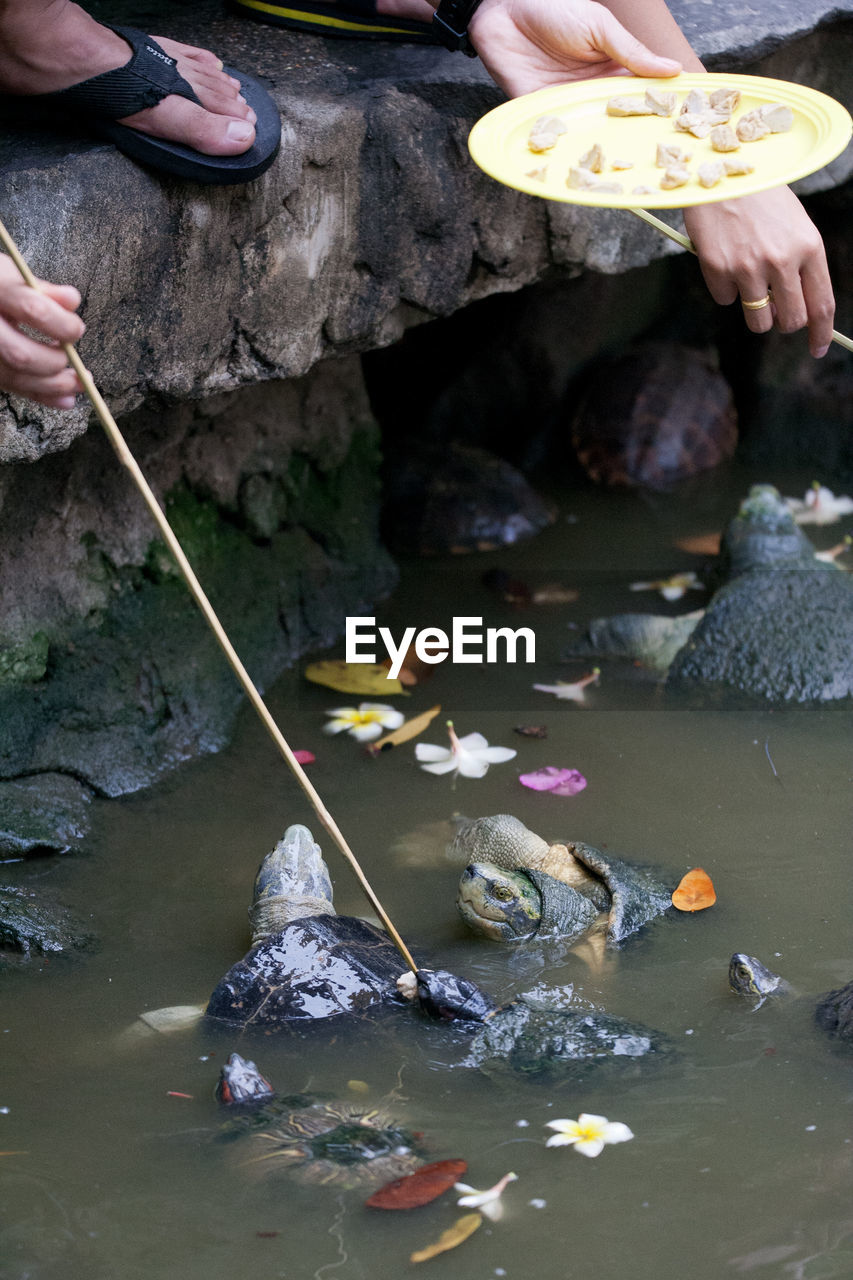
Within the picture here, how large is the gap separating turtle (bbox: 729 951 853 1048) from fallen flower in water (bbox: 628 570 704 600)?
5.70 feet

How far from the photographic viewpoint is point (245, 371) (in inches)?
112

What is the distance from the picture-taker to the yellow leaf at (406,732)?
3.02 metres

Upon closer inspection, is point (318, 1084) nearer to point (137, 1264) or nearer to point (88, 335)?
point (137, 1264)

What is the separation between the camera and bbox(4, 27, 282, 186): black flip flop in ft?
7.50

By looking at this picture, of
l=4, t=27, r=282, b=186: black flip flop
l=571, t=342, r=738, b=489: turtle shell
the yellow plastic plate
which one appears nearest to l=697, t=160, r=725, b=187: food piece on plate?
the yellow plastic plate

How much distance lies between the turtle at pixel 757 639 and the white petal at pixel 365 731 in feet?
2.18

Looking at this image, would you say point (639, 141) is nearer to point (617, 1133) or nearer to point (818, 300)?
point (818, 300)

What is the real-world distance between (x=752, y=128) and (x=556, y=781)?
4.82ft

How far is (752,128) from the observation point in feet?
6.88

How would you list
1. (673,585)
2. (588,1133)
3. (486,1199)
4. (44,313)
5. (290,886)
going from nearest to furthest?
(44,313)
(486,1199)
(588,1133)
(290,886)
(673,585)

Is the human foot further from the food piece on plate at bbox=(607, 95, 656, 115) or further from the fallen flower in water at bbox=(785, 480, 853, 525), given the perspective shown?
the fallen flower in water at bbox=(785, 480, 853, 525)

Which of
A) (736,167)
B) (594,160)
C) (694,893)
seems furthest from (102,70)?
(694,893)

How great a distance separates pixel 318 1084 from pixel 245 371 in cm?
162

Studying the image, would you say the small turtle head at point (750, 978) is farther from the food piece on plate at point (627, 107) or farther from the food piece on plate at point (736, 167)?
the food piece on plate at point (627, 107)
